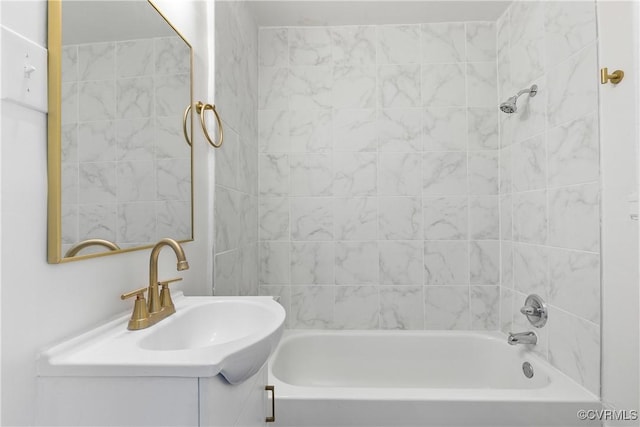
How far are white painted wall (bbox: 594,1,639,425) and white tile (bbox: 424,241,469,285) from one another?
91 centimetres

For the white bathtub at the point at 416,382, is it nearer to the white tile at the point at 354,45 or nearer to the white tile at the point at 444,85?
the white tile at the point at 444,85

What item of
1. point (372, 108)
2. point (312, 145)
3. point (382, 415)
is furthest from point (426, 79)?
point (382, 415)

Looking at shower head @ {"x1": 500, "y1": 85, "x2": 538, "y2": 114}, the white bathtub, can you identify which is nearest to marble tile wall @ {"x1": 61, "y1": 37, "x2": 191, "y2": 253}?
the white bathtub

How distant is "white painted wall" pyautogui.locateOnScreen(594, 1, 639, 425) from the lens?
1292mm

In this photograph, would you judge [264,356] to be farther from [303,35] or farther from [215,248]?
[303,35]

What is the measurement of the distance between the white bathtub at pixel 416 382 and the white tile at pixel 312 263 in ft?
1.09

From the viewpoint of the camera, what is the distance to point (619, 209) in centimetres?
135

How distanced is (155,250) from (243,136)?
45.1 inches

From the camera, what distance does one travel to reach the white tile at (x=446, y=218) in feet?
7.65

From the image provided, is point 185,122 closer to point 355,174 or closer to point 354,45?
point 355,174

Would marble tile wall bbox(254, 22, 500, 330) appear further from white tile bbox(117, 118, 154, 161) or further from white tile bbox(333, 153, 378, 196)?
white tile bbox(117, 118, 154, 161)

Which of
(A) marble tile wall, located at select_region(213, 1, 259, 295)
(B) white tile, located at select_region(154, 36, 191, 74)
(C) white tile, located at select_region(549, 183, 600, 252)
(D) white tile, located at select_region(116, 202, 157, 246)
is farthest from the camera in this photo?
(A) marble tile wall, located at select_region(213, 1, 259, 295)

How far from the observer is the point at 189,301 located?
122 centimetres

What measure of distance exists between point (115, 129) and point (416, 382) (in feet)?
6.90
